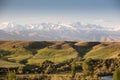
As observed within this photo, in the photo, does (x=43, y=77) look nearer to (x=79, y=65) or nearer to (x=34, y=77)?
(x=34, y=77)

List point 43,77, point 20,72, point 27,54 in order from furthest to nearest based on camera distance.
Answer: point 27,54
point 20,72
point 43,77

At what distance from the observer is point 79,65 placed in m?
145

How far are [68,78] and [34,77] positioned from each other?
40.5ft

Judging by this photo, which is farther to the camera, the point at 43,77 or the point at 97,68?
the point at 97,68

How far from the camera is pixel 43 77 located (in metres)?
114

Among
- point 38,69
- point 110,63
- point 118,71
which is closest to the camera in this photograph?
point 118,71

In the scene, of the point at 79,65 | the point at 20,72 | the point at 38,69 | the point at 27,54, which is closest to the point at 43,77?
the point at 20,72

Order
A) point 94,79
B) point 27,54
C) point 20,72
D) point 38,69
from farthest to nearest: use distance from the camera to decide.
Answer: point 27,54 < point 38,69 < point 20,72 < point 94,79

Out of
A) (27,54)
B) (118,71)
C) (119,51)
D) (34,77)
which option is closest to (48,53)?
(27,54)

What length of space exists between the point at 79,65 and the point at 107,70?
12.9 metres

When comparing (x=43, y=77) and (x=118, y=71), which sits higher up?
(x=118, y=71)

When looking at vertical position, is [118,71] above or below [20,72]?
above

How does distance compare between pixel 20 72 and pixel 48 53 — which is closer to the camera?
pixel 20 72

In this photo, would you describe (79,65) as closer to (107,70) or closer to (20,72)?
(107,70)
